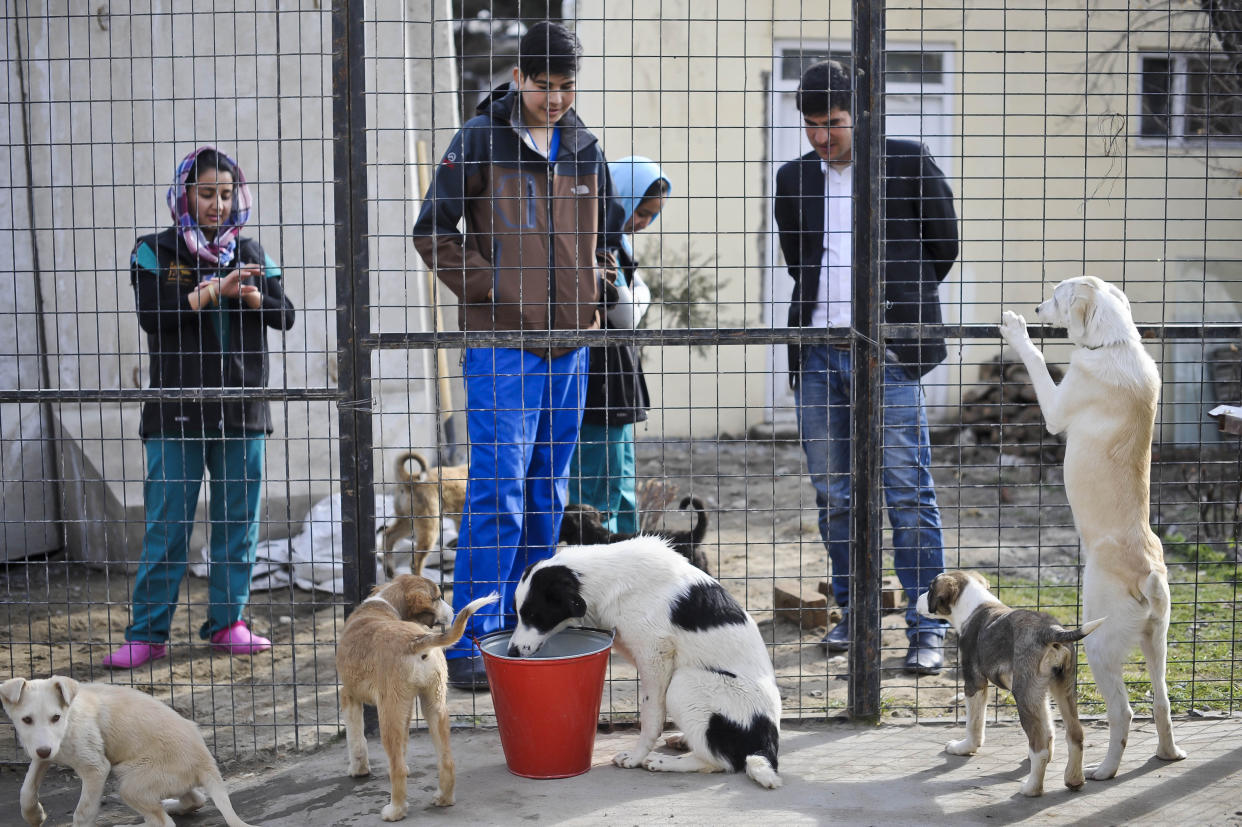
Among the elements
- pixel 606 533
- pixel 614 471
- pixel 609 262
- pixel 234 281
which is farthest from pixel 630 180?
pixel 234 281

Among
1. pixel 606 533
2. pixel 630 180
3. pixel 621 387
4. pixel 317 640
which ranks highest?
pixel 630 180

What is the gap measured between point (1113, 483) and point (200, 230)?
400 centimetres

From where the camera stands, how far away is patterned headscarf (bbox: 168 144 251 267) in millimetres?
5113

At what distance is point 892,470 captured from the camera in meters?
5.13

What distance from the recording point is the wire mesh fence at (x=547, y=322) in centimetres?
429

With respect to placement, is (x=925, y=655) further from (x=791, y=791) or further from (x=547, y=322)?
(x=547, y=322)

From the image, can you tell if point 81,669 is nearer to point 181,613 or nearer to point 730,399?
point 181,613

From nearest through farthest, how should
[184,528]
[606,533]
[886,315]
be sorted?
[886,315] < [184,528] < [606,533]

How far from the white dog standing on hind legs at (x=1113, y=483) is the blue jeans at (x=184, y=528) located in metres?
3.54

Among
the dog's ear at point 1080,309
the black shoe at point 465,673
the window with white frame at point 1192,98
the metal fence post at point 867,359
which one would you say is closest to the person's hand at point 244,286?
the black shoe at point 465,673

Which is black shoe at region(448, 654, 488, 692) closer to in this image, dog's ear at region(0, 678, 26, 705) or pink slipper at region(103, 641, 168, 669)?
pink slipper at region(103, 641, 168, 669)

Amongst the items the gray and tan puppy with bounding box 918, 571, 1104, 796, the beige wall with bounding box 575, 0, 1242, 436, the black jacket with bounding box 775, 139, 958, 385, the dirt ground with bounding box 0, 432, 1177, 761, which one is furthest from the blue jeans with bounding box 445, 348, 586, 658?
the beige wall with bounding box 575, 0, 1242, 436

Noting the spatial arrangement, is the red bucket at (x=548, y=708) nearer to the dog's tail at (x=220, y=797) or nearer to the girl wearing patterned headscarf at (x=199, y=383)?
the dog's tail at (x=220, y=797)

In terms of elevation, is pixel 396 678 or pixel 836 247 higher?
pixel 836 247
